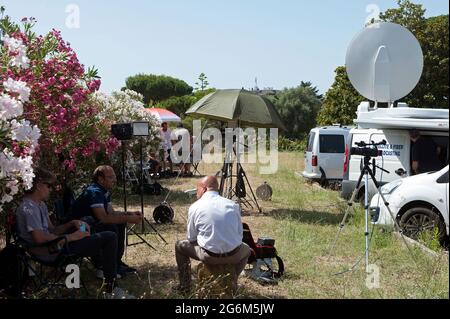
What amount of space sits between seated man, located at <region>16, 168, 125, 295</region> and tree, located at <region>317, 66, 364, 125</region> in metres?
24.1

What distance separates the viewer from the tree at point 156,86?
53906mm

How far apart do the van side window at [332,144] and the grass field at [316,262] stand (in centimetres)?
395

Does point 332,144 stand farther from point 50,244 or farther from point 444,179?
point 50,244

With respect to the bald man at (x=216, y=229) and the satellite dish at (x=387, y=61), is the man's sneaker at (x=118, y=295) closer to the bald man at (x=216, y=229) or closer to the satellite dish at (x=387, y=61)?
the bald man at (x=216, y=229)

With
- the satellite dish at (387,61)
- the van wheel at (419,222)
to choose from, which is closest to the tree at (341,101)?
the satellite dish at (387,61)

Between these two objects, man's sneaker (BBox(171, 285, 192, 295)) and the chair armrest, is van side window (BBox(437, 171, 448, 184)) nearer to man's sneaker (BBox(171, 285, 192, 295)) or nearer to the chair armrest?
man's sneaker (BBox(171, 285, 192, 295))

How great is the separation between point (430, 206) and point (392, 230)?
61 centimetres

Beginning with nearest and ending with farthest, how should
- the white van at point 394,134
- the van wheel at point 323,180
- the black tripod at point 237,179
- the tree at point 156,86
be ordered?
the white van at point 394,134, the black tripod at point 237,179, the van wheel at point 323,180, the tree at point 156,86

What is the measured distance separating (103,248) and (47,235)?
0.53 meters

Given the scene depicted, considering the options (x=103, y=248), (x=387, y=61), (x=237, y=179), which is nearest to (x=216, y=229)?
(x=103, y=248)

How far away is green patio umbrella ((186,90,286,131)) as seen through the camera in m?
10.1

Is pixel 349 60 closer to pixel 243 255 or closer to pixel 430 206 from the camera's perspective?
pixel 430 206

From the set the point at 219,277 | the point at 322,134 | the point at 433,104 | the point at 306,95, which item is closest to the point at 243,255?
the point at 219,277

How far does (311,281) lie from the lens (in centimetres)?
585
